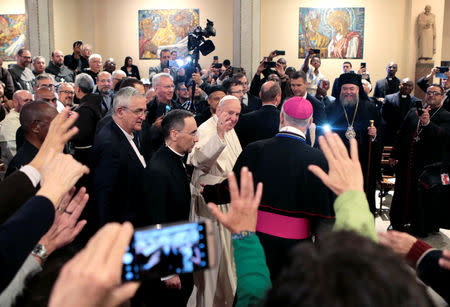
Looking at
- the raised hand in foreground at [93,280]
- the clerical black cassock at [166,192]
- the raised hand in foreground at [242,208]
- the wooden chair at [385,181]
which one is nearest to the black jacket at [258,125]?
the clerical black cassock at [166,192]

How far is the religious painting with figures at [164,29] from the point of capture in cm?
1475

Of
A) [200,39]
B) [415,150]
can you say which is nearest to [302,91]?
[415,150]

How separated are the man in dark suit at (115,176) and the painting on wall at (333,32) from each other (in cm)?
1146

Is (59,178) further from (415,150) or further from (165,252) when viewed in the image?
(415,150)

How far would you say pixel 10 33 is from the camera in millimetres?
14938

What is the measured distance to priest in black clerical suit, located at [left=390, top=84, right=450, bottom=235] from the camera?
5836 millimetres

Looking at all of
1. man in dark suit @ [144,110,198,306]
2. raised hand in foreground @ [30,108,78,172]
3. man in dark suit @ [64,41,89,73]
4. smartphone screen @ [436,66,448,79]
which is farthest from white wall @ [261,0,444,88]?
raised hand in foreground @ [30,108,78,172]

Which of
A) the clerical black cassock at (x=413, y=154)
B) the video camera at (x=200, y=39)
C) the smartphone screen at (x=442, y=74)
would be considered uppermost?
the video camera at (x=200, y=39)

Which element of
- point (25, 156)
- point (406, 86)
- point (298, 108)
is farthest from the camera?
point (406, 86)

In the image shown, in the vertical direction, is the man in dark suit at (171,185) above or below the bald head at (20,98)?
below

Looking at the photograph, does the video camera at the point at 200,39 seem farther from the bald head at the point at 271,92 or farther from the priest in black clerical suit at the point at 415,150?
the priest in black clerical suit at the point at 415,150

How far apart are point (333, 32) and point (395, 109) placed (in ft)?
17.5

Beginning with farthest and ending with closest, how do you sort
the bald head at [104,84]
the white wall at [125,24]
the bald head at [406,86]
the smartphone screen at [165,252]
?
the white wall at [125,24], the bald head at [406,86], the bald head at [104,84], the smartphone screen at [165,252]

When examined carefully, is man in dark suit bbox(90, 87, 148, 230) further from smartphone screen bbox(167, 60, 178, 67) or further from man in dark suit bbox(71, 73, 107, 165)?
smartphone screen bbox(167, 60, 178, 67)
